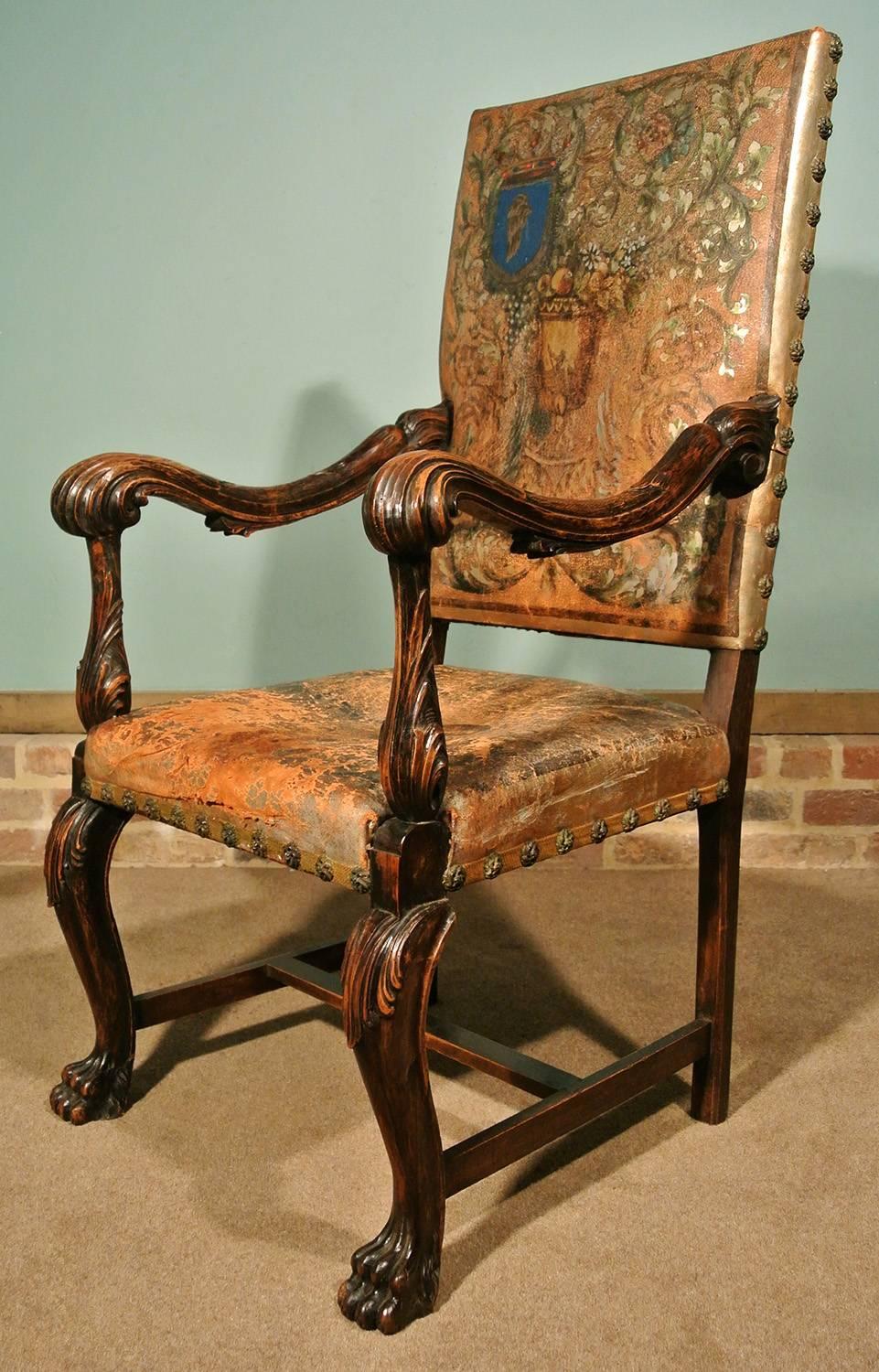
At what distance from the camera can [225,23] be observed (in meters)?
2.49

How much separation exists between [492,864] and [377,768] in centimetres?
14

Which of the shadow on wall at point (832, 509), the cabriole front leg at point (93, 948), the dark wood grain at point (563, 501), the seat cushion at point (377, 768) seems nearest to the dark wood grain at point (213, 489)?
the seat cushion at point (377, 768)

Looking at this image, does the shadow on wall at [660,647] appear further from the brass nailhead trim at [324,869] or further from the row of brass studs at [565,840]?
the brass nailhead trim at [324,869]

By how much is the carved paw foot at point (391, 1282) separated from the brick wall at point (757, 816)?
1436 millimetres

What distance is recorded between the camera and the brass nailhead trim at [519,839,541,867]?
134cm

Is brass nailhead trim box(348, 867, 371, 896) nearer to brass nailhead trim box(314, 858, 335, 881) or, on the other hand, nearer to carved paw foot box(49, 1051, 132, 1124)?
brass nailhead trim box(314, 858, 335, 881)

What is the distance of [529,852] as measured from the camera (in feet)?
4.42

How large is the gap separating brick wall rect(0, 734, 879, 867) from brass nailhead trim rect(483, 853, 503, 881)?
140 centimetres

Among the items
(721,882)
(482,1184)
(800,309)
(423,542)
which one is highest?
(800,309)

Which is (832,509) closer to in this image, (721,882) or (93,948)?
(721,882)

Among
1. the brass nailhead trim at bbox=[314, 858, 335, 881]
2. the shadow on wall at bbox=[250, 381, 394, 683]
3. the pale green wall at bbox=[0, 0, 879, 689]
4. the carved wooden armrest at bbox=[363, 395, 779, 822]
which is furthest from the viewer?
the shadow on wall at bbox=[250, 381, 394, 683]

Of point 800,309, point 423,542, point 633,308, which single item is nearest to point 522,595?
point 633,308

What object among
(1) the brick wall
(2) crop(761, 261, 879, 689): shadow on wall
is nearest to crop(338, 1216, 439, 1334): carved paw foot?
(1) the brick wall

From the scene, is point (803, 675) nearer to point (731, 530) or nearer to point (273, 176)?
point (731, 530)
